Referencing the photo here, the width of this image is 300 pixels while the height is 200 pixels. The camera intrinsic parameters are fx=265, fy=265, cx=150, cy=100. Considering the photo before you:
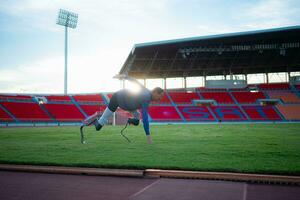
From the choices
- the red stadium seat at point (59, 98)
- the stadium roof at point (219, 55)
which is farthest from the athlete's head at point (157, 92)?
the red stadium seat at point (59, 98)

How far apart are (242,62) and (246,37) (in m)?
10.6

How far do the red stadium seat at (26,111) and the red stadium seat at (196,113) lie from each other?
20.7m

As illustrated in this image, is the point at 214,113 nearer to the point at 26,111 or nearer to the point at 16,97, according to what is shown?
the point at 26,111

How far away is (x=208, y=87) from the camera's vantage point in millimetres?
47844

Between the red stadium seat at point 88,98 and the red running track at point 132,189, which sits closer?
the red running track at point 132,189

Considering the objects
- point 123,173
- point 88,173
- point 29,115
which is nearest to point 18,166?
point 88,173

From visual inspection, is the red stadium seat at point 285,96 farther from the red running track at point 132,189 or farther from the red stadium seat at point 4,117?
the red running track at point 132,189

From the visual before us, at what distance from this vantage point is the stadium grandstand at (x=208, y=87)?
35906mm

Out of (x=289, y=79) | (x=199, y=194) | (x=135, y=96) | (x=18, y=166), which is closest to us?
(x=199, y=194)

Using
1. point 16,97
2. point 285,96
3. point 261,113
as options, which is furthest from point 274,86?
point 16,97

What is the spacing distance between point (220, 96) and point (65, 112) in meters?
26.2

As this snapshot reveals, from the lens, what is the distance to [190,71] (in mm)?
48719

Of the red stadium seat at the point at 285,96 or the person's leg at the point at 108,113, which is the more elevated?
the red stadium seat at the point at 285,96

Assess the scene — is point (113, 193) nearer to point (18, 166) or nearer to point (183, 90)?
point (18, 166)
